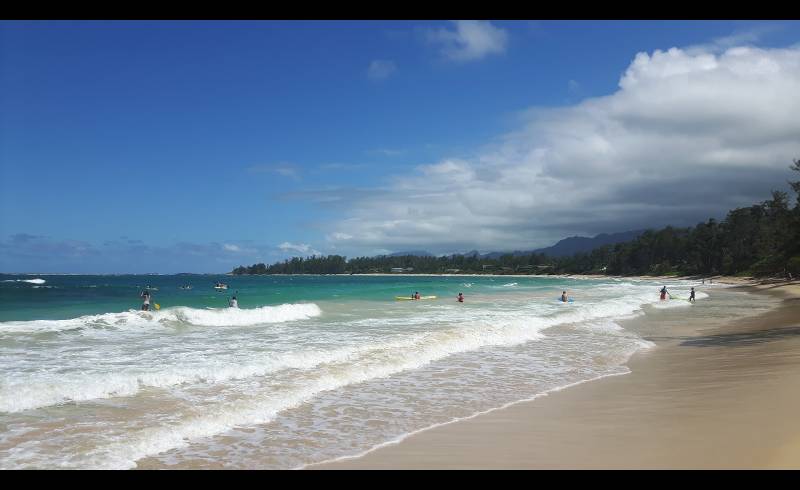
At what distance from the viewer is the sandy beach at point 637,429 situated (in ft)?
20.0

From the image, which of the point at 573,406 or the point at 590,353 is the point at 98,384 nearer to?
the point at 573,406

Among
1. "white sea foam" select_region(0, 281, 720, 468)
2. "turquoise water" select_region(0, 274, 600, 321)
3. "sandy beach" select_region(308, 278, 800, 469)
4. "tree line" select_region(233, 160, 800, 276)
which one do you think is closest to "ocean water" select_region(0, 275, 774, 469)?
"white sea foam" select_region(0, 281, 720, 468)

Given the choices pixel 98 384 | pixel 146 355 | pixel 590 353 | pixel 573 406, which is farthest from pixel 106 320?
pixel 573 406

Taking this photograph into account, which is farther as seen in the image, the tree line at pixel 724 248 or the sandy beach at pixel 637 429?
the tree line at pixel 724 248

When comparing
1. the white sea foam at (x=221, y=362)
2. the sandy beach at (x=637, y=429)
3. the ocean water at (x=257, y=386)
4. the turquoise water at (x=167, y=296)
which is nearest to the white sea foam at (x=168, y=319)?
the white sea foam at (x=221, y=362)

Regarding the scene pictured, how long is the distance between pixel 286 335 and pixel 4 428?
12439 mm

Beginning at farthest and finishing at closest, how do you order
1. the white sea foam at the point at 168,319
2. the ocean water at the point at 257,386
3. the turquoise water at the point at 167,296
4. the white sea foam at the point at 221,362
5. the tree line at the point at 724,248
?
1. the tree line at the point at 724,248
2. the turquoise water at the point at 167,296
3. the white sea foam at the point at 168,319
4. the white sea foam at the point at 221,362
5. the ocean water at the point at 257,386

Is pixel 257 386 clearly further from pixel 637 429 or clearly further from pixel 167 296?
pixel 167 296

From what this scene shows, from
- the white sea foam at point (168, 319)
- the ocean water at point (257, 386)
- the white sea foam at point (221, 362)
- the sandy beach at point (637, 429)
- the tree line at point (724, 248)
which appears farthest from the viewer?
the tree line at point (724, 248)

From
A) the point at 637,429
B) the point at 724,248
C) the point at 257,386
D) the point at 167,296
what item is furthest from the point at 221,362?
the point at 724,248

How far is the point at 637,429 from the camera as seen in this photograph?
7266 millimetres

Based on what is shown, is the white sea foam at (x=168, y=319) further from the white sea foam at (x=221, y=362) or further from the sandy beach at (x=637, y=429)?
the sandy beach at (x=637, y=429)

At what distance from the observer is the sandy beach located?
6.08 m

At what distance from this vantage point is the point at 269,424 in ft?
26.5
